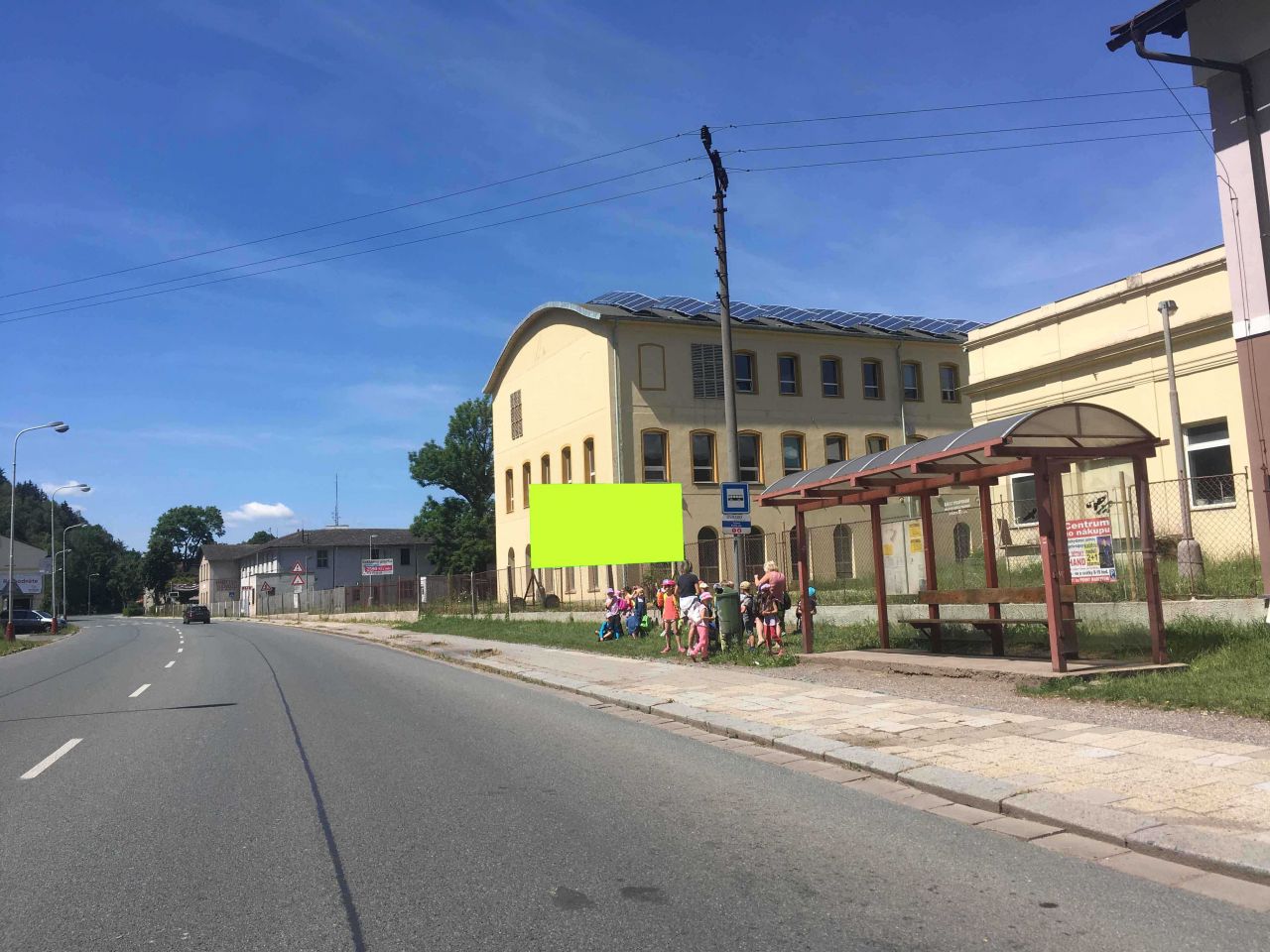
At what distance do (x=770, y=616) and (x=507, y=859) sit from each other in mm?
11496

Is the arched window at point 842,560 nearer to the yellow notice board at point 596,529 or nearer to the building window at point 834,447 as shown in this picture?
the yellow notice board at point 596,529

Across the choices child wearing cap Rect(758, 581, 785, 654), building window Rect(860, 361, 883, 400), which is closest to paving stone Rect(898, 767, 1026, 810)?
child wearing cap Rect(758, 581, 785, 654)

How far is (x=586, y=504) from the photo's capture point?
2870 cm

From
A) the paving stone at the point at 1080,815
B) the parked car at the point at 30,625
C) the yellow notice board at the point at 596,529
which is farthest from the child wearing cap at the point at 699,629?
the parked car at the point at 30,625

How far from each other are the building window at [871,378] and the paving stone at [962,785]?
3853 centimetres

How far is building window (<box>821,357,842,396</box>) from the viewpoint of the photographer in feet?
144

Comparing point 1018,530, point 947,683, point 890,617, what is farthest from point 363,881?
point 1018,530

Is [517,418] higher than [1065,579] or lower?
higher

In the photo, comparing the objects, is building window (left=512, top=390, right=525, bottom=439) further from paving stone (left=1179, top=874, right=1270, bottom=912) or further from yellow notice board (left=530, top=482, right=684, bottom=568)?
paving stone (left=1179, top=874, right=1270, bottom=912)

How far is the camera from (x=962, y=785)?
6996 millimetres

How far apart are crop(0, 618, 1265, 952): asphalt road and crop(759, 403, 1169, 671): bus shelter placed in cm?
486

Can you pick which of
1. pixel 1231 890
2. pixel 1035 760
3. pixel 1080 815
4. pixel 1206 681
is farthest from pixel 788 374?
pixel 1231 890

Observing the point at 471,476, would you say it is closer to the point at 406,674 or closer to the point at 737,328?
the point at 737,328

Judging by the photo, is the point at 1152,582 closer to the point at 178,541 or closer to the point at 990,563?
the point at 990,563
